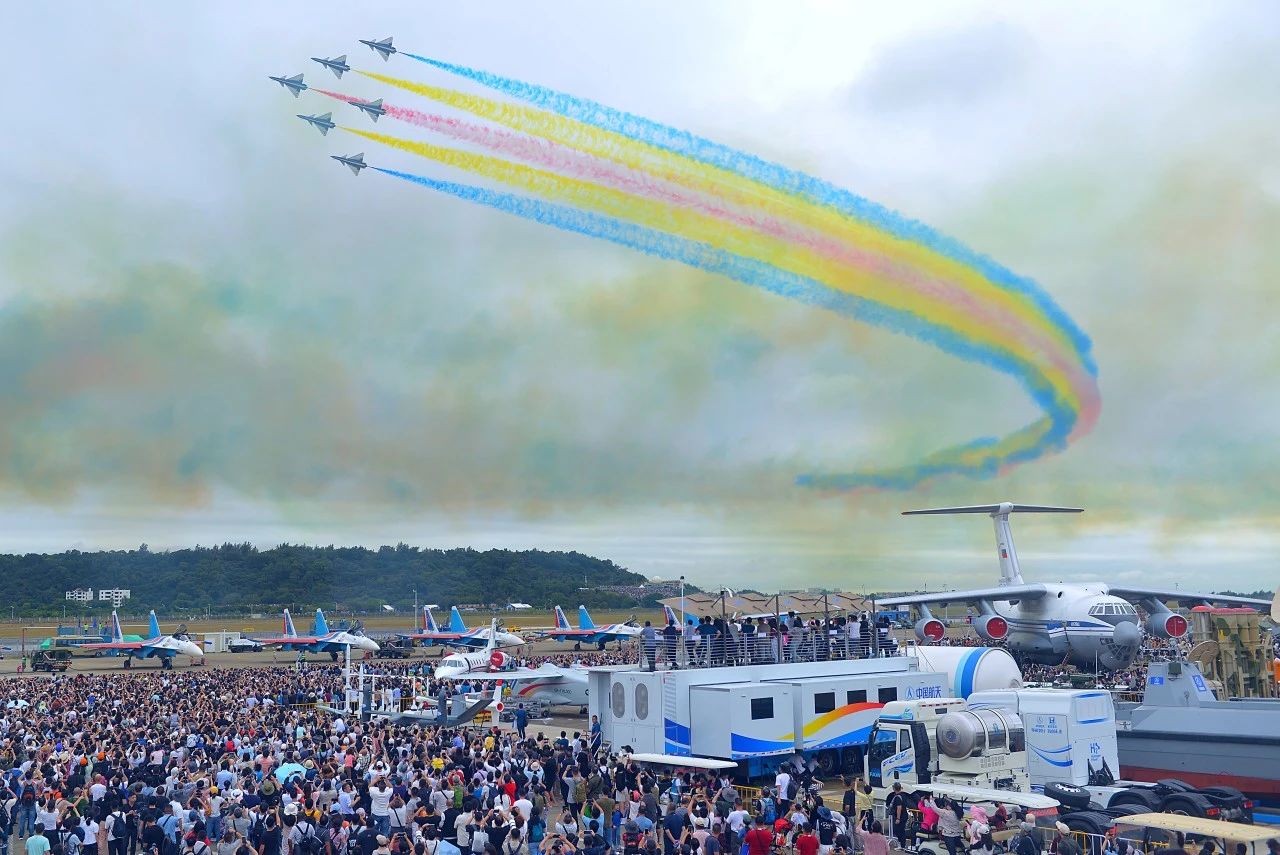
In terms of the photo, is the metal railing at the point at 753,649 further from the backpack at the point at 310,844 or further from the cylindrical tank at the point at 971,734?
the backpack at the point at 310,844

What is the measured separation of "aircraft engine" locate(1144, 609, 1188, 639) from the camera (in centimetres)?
4241

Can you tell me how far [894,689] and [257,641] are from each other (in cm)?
6775

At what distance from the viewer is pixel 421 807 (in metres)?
14.5

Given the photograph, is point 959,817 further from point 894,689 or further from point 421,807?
point 894,689

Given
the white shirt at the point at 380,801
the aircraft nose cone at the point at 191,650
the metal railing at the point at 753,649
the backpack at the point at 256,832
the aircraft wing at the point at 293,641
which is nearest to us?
the backpack at the point at 256,832

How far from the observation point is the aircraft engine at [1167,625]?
42406mm

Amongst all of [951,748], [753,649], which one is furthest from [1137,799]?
[753,649]

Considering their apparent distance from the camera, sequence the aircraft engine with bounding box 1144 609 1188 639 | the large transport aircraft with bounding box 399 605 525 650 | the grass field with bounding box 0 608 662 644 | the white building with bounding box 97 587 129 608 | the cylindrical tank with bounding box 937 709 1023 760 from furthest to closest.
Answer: the white building with bounding box 97 587 129 608 → the grass field with bounding box 0 608 662 644 → the large transport aircraft with bounding box 399 605 525 650 → the aircraft engine with bounding box 1144 609 1188 639 → the cylindrical tank with bounding box 937 709 1023 760

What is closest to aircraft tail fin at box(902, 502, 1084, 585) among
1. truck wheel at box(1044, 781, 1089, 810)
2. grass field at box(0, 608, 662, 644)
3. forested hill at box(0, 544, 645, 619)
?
truck wheel at box(1044, 781, 1089, 810)

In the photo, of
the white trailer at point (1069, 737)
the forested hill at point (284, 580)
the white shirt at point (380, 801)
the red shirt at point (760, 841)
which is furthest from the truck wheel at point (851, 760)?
the forested hill at point (284, 580)

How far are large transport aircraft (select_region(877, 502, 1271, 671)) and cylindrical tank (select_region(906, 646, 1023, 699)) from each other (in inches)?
484

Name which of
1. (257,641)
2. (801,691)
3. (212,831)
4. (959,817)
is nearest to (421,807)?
(212,831)

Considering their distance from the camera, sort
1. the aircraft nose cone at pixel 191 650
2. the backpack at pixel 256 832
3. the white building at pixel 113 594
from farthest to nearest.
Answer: the white building at pixel 113 594 < the aircraft nose cone at pixel 191 650 < the backpack at pixel 256 832

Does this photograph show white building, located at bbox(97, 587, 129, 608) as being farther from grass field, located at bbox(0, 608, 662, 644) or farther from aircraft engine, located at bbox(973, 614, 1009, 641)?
aircraft engine, located at bbox(973, 614, 1009, 641)
